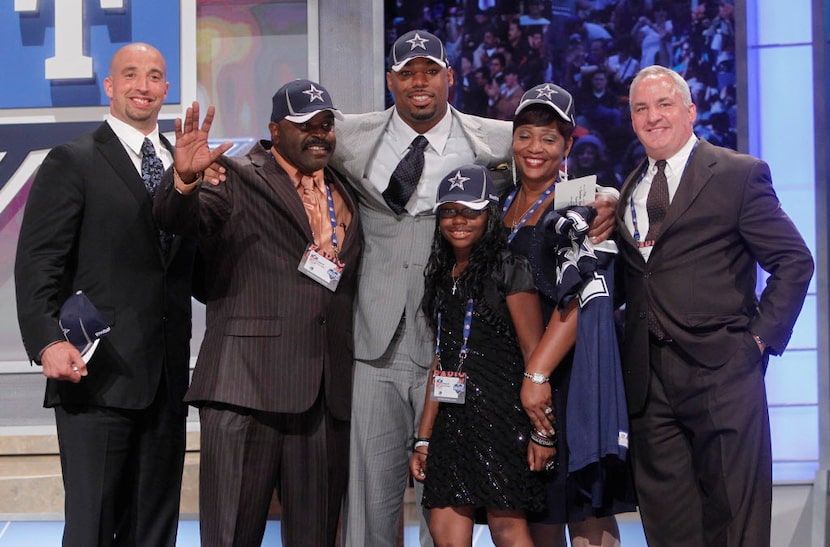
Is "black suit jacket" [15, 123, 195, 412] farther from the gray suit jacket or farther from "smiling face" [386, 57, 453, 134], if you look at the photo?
"smiling face" [386, 57, 453, 134]

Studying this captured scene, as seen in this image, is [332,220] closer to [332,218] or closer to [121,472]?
[332,218]

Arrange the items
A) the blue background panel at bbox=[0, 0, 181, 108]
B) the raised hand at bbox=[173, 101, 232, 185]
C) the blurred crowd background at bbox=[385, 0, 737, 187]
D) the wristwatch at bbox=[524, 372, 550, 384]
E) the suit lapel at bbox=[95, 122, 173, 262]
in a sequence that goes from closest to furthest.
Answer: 1. the raised hand at bbox=[173, 101, 232, 185]
2. the wristwatch at bbox=[524, 372, 550, 384]
3. the suit lapel at bbox=[95, 122, 173, 262]
4. the blue background panel at bbox=[0, 0, 181, 108]
5. the blurred crowd background at bbox=[385, 0, 737, 187]

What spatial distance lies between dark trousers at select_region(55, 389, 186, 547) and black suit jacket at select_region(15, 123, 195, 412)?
0.21ft

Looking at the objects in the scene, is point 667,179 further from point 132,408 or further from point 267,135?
point 267,135

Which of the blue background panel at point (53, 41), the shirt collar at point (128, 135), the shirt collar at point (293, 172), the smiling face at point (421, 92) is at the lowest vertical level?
the shirt collar at point (293, 172)

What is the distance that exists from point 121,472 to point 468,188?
4.66ft

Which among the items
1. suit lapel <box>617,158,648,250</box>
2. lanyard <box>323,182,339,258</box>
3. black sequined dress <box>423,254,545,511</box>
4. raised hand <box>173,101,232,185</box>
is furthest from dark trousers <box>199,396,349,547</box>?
suit lapel <box>617,158,648,250</box>

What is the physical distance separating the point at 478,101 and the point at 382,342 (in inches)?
130

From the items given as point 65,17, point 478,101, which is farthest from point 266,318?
point 478,101

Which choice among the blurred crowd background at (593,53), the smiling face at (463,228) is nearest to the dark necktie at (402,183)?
the smiling face at (463,228)

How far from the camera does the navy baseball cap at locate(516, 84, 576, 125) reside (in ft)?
10.2

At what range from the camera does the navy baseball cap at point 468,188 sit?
2.99 m

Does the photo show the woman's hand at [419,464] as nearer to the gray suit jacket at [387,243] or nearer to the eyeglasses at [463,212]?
the gray suit jacket at [387,243]

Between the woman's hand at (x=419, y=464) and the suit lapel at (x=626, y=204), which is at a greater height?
the suit lapel at (x=626, y=204)
